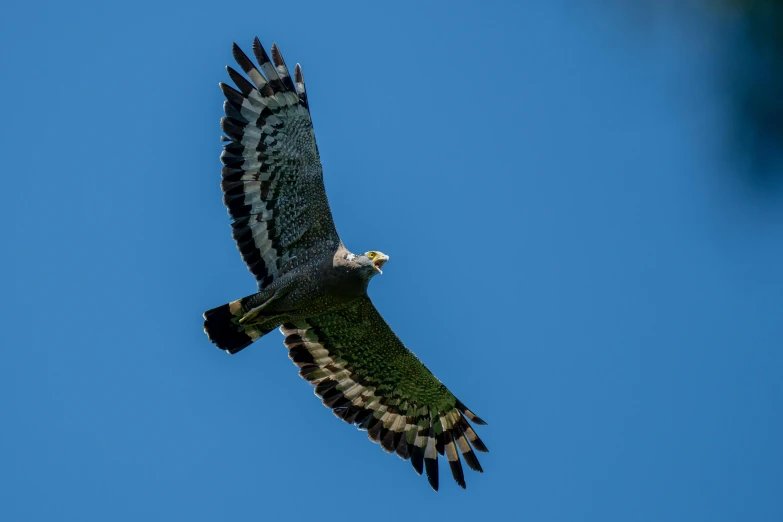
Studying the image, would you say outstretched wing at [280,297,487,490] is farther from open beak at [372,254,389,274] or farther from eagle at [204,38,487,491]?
open beak at [372,254,389,274]

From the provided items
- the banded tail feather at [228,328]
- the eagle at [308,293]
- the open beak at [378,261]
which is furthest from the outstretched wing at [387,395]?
the open beak at [378,261]

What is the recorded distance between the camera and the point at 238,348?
1139 cm

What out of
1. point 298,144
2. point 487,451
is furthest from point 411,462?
point 298,144

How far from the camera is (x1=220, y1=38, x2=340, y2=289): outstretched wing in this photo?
35.0 ft

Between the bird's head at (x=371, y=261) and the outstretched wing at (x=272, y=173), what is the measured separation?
57cm

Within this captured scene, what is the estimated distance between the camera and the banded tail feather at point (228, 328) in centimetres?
1130

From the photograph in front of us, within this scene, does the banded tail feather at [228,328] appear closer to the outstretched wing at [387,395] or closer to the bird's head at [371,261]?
the outstretched wing at [387,395]

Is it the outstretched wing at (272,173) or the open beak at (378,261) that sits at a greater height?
the outstretched wing at (272,173)

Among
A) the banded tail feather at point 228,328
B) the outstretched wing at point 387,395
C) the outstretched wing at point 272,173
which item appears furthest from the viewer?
the outstretched wing at point 387,395

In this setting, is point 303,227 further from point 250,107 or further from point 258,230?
point 250,107

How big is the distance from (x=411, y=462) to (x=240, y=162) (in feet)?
16.6

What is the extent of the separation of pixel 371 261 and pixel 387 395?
286cm

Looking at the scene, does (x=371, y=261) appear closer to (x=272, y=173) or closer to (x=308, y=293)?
(x=308, y=293)

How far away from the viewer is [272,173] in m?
10.9
